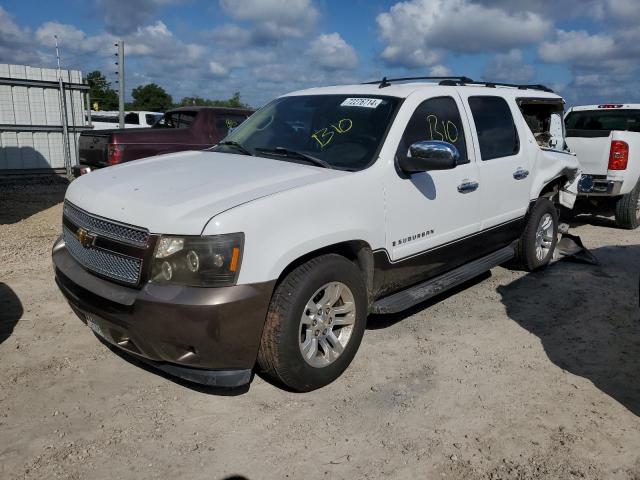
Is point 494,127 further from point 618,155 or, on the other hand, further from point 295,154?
point 618,155

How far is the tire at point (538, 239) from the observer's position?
561 cm

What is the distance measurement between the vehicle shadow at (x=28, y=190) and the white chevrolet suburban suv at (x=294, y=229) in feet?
18.6

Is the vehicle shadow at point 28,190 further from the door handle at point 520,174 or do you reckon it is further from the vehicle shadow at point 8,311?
the door handle at point 520,174

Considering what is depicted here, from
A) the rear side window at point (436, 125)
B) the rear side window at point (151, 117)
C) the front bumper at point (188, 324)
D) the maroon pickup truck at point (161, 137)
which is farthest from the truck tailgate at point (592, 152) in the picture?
the rear side window at point (151, 117)

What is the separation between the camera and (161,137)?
880 centimetres

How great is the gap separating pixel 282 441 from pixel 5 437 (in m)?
1.49

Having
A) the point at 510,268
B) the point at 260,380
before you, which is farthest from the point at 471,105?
the point at 260,380

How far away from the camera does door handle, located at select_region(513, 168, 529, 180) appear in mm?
5125

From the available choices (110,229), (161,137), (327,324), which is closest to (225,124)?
(161,137)

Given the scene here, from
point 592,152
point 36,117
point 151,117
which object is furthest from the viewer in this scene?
point 151,117

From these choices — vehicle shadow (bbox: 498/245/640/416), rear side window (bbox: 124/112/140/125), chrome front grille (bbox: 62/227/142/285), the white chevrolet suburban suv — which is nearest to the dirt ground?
vehicle shadow (bbox: 498/245/640/416)

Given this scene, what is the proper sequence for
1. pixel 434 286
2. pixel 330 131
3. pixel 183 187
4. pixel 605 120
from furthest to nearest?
pixel 605 120, pixel 434 286, pixel 330 131, pixel 183 187

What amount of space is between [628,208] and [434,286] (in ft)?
18.3

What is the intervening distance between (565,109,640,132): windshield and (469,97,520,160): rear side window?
480 centimetres
